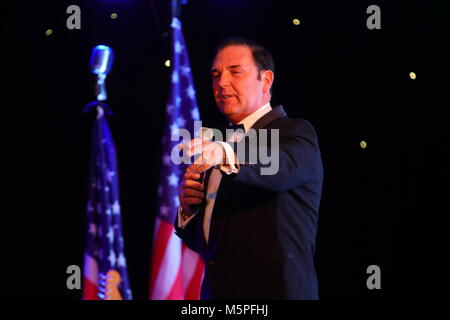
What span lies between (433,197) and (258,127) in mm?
1700

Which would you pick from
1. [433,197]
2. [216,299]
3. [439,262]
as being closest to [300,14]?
[433,197]

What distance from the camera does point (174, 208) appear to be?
3.42 meters

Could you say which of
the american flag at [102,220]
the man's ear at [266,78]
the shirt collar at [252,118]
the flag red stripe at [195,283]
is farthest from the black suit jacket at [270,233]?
the american flag at [102,220]

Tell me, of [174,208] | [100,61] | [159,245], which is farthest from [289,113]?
[100,61]

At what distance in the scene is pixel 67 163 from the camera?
3641 mm

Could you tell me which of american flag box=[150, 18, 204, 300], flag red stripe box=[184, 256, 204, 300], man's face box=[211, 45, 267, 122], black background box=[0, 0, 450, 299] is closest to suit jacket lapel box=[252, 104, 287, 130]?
man's face box=[211, 45, 267, 122]

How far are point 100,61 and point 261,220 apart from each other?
2.10 metres

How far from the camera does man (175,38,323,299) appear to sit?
1.68 meters

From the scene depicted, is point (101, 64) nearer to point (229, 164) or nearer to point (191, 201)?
point (191, 201)

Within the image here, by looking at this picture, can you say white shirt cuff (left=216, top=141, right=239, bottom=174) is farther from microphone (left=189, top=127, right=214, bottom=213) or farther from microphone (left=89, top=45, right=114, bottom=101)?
microphone (left=89, top=45, right=114, bottom=101)

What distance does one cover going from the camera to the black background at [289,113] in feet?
10.6

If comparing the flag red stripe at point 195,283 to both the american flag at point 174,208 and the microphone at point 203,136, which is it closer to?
the american flag at point 174,208

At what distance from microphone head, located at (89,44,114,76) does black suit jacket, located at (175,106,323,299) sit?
193 cm

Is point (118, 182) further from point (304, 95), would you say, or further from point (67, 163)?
point (304, 95)
